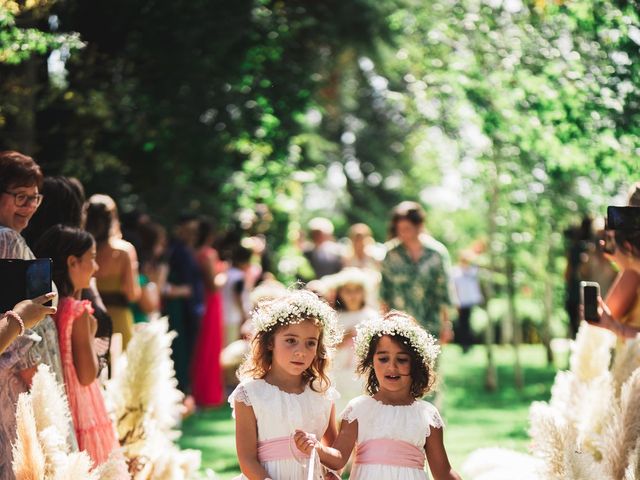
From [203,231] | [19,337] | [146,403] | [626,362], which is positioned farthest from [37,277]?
[203,231]

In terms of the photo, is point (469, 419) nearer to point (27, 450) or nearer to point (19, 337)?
point (19, 337)

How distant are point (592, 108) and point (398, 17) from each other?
5975 mm

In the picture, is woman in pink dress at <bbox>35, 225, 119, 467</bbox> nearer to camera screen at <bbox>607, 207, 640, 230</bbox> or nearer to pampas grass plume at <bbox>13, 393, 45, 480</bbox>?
pampas grass plume at <bbox>13, 393, 45, 480</bbox>

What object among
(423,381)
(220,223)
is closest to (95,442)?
(423,381)

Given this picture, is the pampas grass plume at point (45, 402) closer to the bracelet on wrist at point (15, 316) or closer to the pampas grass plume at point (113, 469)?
the bracelet on wrist at point (15, 316)

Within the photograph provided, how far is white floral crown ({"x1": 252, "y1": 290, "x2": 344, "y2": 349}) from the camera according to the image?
4.46 m

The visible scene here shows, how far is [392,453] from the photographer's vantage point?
441cm

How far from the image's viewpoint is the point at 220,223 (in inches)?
492

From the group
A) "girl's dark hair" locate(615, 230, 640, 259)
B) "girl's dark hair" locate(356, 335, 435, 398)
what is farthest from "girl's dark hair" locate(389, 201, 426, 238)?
"girl's dark hair" locate(356, 335, 435, 398)

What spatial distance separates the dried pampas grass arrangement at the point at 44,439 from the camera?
12.1 ft

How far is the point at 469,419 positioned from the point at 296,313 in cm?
691

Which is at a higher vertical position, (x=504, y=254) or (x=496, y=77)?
(x=496, y=77)

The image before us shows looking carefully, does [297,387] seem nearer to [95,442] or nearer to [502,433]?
[95,442]

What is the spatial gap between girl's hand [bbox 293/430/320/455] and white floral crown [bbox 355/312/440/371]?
0.60m
